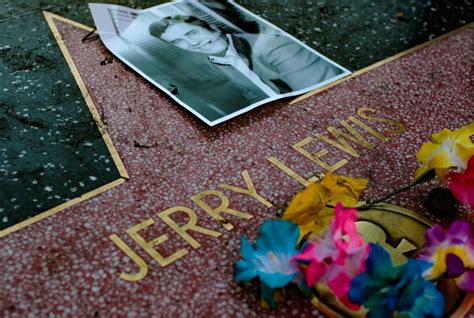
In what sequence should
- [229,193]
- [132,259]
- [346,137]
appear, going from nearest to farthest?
[132,259] < [229,193] < [346,137]

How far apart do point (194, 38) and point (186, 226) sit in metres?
0.45

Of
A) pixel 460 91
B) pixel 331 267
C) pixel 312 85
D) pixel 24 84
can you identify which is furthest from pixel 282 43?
pixel 331 267

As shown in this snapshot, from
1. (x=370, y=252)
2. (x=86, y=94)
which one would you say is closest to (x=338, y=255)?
(x=370, y=252)

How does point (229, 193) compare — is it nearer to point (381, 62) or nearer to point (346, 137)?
point (346, 137)

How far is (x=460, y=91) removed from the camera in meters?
1.06

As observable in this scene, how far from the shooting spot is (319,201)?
2.44 ft

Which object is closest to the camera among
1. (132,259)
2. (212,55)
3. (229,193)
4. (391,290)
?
(391,290)

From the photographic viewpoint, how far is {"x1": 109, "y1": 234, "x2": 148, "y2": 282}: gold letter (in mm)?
684

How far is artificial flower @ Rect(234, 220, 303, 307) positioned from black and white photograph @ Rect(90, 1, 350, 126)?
0.88ft

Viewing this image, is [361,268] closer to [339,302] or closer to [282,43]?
[339,302]

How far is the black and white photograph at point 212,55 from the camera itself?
0.97 meters

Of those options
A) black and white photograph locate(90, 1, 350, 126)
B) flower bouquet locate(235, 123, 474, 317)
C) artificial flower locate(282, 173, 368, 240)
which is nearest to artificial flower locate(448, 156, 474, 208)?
flower bouquet locate(235, 123, 474, 317)

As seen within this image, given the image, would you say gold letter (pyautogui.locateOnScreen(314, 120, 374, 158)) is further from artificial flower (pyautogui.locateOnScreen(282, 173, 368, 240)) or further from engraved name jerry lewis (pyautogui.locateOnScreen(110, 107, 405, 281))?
artificial flower (pyautogui.locateOnScreen(282, 173, 368, 240))

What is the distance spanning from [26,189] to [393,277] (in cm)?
47
